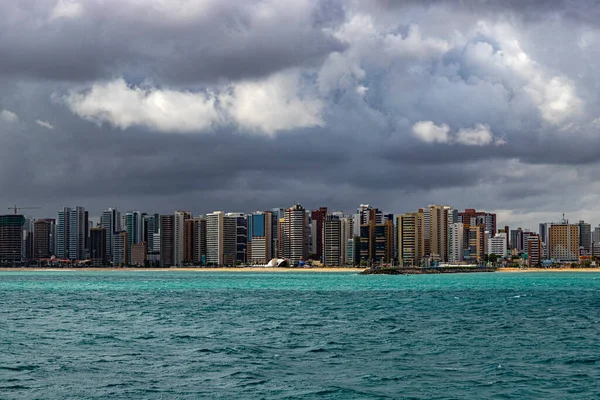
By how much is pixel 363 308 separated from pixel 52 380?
51107 millimetres

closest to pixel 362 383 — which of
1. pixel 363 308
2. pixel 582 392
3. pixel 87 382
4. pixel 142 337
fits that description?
pixel 582 392

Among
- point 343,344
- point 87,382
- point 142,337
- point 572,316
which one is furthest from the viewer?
point 572,316

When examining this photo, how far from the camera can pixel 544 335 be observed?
187 ft

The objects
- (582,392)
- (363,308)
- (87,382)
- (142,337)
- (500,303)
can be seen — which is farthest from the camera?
(500,303)

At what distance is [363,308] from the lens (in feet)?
284

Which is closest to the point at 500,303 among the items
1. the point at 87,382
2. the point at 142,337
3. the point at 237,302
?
the point at 237,302

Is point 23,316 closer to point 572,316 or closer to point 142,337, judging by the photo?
point 142,337

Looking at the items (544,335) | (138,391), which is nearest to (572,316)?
(544,335)

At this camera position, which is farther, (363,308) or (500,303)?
(500,303)

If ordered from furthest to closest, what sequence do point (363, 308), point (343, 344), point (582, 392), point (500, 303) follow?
point (500, 303), point (363, 308), point (343, 344), point (582, 392)

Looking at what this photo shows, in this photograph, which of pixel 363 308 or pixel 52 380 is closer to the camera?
pixel 52 380

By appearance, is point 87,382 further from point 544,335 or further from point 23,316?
point 23,316

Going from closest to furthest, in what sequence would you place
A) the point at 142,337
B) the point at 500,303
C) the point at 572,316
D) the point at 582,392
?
the point at 582,392 < the point at 142,337 < the point at 572,316 < the point at 500,303

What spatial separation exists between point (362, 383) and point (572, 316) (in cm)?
4191
